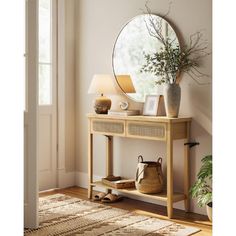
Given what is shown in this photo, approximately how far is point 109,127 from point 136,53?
794 millimetres

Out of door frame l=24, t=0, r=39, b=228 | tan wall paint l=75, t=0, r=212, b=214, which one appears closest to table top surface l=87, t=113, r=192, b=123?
tan wall paint l=75, t=0, r=212, b=214

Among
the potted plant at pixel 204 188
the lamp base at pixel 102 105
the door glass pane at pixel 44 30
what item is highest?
the door glass pane at pixel 44 30

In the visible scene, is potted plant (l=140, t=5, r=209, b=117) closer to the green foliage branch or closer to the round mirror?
the round mirror

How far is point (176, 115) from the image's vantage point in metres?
3.52

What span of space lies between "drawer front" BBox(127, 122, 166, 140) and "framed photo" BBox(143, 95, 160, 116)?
0.22 m

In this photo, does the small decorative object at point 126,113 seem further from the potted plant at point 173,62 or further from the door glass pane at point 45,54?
the door glass pane at point 45,54

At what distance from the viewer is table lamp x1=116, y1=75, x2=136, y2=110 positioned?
407 centimetres

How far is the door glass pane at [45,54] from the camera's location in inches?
177

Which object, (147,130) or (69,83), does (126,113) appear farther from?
(69,83)

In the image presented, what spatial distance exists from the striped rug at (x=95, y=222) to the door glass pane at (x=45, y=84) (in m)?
1.21

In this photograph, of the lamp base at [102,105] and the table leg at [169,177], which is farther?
the lamp base at [102,105]

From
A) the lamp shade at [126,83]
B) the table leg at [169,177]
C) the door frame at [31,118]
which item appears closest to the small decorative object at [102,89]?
the lamp shade at [126,83]

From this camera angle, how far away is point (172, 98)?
3.50 metres
